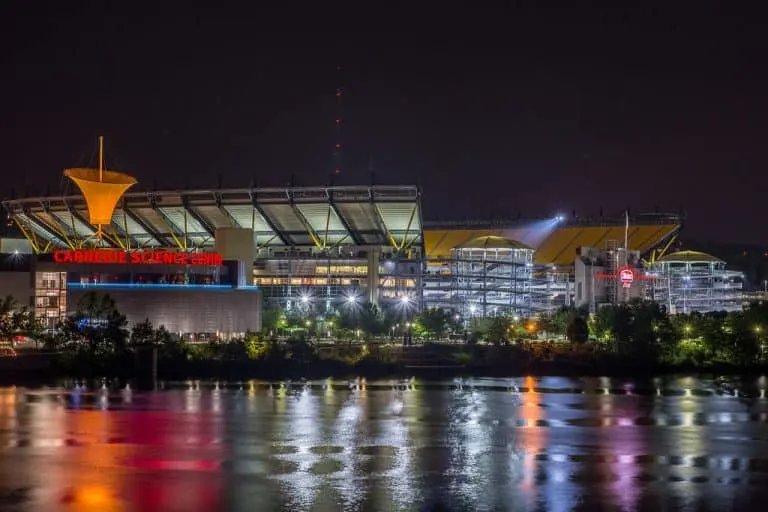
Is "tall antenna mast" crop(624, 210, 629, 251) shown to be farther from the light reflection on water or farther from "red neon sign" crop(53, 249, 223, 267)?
the light reflection on water

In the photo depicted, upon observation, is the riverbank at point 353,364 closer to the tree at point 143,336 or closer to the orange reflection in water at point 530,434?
the tree at point 143,336

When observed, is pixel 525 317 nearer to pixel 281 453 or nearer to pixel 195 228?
pixel 195 228

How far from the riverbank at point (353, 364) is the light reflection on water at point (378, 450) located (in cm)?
1151

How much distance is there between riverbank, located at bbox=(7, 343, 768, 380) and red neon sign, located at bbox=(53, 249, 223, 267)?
19104 millimetres

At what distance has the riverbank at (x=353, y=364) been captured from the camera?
226ft

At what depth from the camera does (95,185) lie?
343 feet

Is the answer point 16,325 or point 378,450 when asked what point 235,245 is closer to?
point 16,325

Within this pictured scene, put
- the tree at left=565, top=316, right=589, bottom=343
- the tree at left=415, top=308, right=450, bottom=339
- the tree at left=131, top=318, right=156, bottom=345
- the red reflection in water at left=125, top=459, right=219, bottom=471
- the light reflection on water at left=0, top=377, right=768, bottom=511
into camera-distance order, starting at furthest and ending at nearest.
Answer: the tree at left=415, top=308, right=450, bottom=339 < the tree at left=565, top=316, right=589, bottom=343 < the tree at left=131, top=318, right=156, bottom=345 < the red reflection in water at left=125, top=459, right=219, bottom=471 < the light reflection on water at left=0, top=377, right=768, bottom=511

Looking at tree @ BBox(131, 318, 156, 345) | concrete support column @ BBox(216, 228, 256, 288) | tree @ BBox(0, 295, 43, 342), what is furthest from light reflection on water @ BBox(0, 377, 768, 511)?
concrete support column @ BBox(216, 228, 256, 288)

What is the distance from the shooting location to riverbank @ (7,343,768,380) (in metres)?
68.8

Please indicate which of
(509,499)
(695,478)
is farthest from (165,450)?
(695,478)

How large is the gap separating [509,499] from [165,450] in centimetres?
1328

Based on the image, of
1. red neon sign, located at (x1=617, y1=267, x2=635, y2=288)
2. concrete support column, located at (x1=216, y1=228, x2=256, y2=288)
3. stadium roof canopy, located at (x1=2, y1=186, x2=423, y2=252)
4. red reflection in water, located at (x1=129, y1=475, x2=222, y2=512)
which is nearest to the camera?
red reflection in water, located at (x1=129, y1=475, x2=222, y2=512)

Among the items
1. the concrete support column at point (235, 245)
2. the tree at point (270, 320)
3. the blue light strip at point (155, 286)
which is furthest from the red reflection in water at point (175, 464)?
the concrete support column at point (235, 245)
